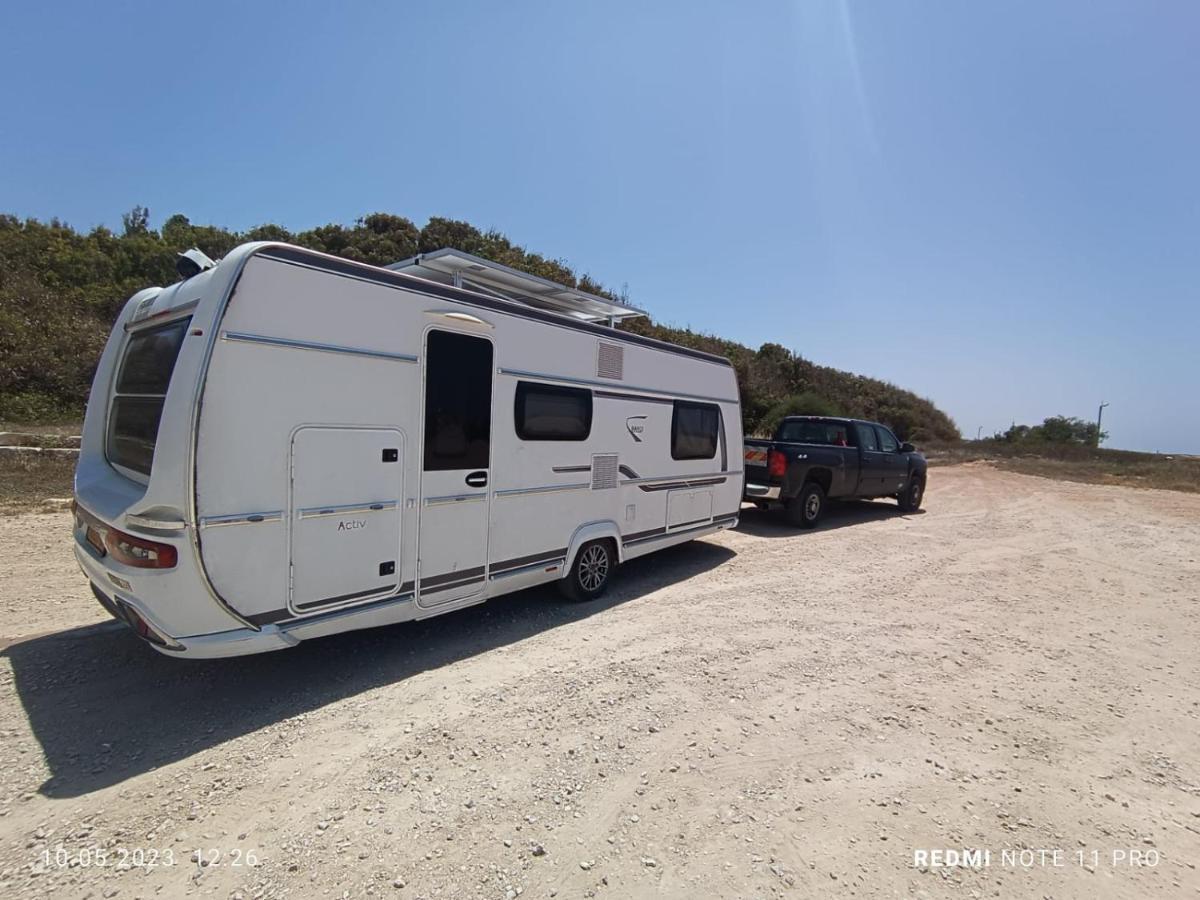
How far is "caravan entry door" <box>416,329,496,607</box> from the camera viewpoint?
406 cm

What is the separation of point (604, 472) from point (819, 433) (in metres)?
6.43

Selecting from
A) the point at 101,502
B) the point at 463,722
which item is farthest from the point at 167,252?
the point at 463,722

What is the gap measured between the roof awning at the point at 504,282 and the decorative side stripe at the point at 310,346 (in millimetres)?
1394

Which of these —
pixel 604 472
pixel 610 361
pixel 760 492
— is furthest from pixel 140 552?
pixel 760 492

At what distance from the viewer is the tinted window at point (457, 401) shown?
4.07 metres

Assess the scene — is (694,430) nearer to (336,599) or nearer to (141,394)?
(336,599)

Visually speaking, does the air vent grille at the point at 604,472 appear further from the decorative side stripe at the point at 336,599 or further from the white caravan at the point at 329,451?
the decorative side stripe at the point at 336,599

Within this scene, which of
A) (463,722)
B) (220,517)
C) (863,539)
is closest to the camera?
(220,517)

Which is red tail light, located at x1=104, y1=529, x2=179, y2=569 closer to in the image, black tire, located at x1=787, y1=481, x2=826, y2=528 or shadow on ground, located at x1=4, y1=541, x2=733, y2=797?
shadow on ground, located at x1=4, y1=541, x2=733, y2=797

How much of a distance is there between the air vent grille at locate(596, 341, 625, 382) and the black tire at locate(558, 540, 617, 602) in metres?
1.66

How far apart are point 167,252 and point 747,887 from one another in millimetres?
22995

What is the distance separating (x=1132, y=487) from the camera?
18.9 m

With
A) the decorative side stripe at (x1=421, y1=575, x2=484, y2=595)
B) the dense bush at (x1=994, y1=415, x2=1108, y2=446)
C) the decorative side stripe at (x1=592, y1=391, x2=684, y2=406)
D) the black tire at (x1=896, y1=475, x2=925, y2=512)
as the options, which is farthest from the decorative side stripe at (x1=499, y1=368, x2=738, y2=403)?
the dense bush at (x1=994, y1=415, x2=1108, y2=446)

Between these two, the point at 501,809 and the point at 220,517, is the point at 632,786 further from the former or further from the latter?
the point at 220,517
